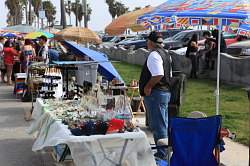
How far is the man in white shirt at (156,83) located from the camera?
6699 mm

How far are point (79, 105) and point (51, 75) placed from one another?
4.32 meters

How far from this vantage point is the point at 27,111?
11.9 metres

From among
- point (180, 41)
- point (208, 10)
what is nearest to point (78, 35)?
point (208, 10)

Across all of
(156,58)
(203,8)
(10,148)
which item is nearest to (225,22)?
(203,8)

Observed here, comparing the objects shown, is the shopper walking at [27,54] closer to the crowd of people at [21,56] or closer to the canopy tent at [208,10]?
the crowd of people at [21,56]

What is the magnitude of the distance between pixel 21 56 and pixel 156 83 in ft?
35.3

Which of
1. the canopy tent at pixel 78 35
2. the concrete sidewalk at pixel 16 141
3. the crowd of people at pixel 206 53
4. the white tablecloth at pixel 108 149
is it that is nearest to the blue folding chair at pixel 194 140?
the white tablecloth at pixel 108 149

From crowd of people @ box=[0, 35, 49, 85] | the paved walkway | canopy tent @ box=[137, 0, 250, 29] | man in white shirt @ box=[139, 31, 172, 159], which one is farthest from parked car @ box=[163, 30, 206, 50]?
man in white shirt @ box=[139, 31, 172, 159]

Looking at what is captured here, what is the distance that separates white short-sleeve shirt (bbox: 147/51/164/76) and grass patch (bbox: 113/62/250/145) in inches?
84.8

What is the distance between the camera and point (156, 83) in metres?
6.78

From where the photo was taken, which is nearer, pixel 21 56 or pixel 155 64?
pixel 155 64

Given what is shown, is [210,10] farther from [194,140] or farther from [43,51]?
[43,51]

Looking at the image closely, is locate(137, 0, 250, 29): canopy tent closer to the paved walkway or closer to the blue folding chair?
the blue folding chair

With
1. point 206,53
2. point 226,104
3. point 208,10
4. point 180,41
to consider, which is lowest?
point 226,104
